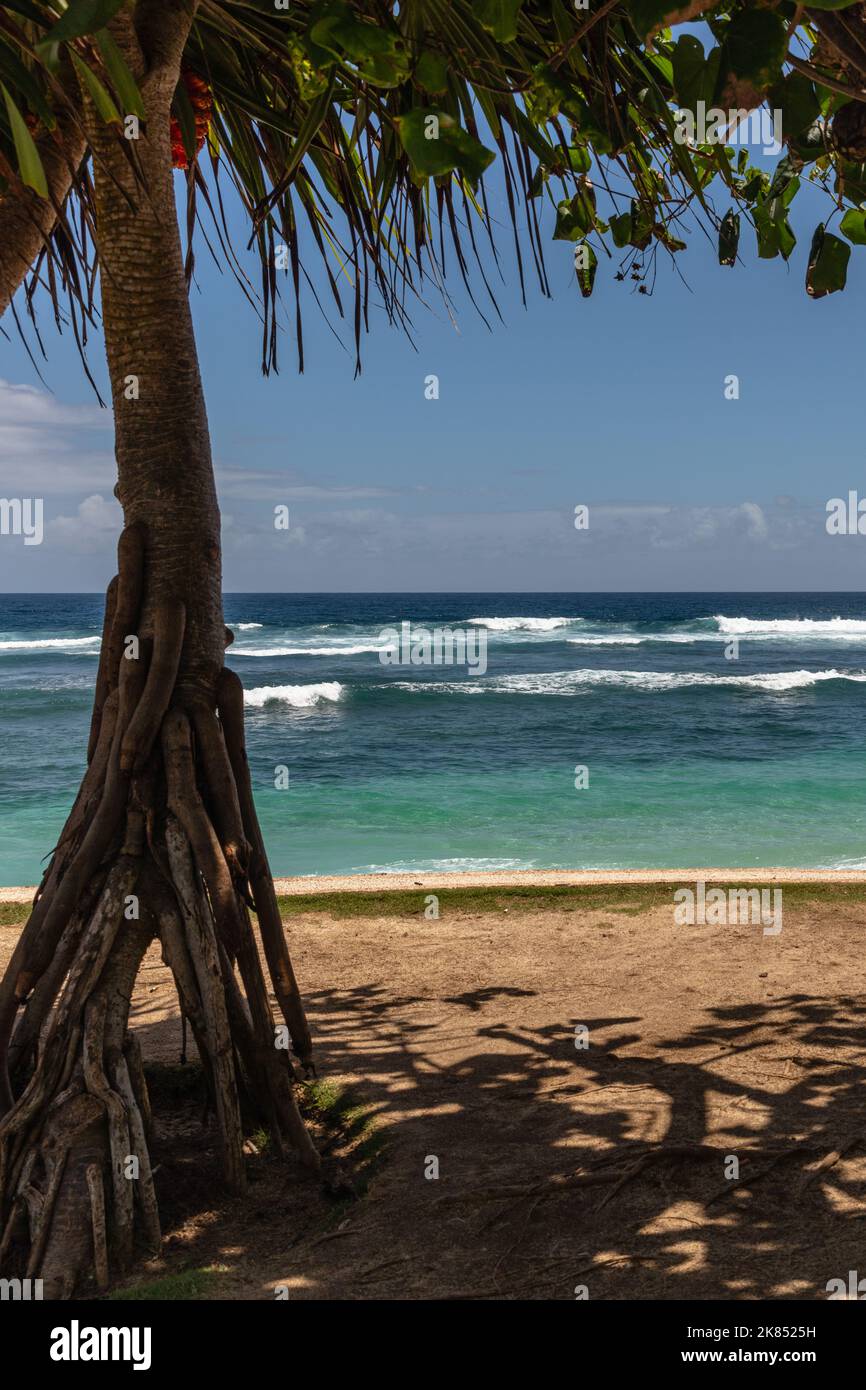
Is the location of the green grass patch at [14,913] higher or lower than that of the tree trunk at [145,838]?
lower

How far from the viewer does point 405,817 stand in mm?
14469

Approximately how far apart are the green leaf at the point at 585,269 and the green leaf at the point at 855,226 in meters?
1.01

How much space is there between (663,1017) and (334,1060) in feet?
4.96

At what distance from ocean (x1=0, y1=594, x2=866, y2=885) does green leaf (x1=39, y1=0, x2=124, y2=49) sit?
627cm

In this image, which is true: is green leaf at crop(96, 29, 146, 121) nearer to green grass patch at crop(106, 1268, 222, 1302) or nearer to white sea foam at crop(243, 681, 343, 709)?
green grass patch at crop(106, 1268, 222, 1302)

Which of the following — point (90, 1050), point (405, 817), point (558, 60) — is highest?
point (558, 60)

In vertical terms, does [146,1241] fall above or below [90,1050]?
below

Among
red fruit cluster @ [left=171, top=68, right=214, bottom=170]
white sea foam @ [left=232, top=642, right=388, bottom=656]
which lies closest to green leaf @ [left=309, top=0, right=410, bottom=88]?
red fruit cluster @ [left=171, top=68, right=214, bottom=170]

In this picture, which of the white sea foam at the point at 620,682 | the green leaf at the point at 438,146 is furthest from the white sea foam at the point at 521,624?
the green leaf at the point at 438,146

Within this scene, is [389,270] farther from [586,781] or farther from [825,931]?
[586,781]

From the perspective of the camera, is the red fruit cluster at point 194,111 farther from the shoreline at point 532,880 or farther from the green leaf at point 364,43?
the shoreline at point 532,880

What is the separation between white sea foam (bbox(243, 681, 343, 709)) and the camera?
87.5ft

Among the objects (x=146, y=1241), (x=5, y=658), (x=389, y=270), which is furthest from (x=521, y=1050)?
(x=5, y=658)

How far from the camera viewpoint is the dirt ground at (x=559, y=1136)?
280 centimetres
